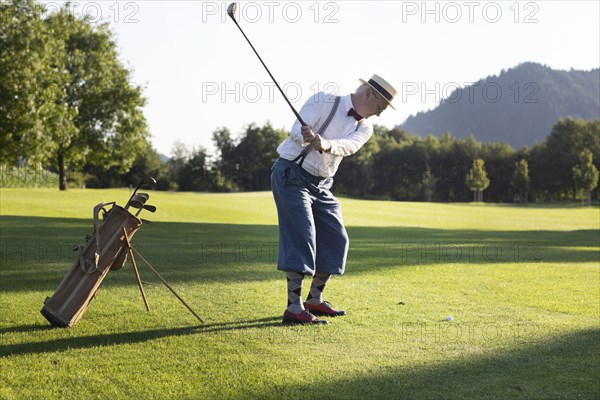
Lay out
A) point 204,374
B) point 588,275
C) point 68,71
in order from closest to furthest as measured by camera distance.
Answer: point 204,374
point 588,275
point 68,71

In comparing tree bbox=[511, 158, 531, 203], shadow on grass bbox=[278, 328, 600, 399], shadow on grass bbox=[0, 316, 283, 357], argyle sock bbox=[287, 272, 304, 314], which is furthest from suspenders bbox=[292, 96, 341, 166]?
tree bbox=[511, 158, 531, 203]

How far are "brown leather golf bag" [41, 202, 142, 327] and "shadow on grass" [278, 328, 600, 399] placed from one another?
276 cm

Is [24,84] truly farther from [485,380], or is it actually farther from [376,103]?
[485,380]

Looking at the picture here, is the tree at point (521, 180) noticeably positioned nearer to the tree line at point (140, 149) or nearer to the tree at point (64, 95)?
the tree line at point (140, 149)

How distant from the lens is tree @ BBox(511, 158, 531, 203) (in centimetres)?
8512

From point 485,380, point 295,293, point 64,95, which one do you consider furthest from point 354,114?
point 64,95

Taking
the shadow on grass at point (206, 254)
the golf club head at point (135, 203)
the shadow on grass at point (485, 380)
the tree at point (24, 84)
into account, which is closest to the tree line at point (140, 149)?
the tree at point (24, 84)

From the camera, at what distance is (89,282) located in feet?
20.6

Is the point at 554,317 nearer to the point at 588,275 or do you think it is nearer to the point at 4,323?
the point at 588,275

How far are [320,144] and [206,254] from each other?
7.45m

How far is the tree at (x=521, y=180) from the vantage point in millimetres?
85125

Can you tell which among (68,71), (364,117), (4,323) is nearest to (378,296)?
(364,117)

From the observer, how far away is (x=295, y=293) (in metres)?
6.59

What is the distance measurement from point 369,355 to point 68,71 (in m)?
46.8
